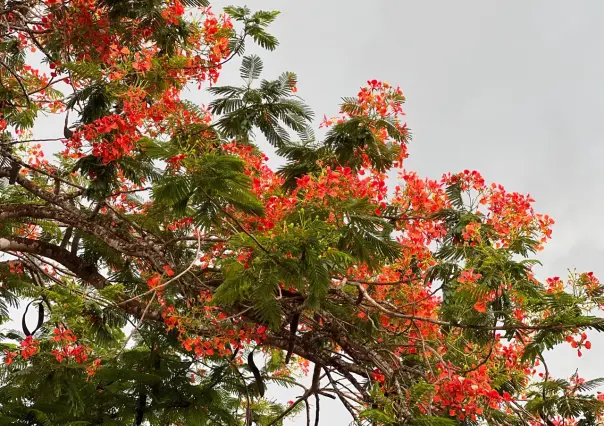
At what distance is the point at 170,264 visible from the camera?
4.96 m

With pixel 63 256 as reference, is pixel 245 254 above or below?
below

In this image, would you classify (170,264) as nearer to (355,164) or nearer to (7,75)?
(355,164)

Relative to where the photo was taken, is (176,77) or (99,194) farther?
(176,77)

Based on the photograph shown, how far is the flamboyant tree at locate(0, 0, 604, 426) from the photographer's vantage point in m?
3.81

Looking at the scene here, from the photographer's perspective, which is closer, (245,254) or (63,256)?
(245,254)

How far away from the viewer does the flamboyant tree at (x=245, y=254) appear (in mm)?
3812

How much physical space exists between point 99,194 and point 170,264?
0.76 metres

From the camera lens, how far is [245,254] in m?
3.67

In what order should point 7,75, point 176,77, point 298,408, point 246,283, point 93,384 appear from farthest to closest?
point 298,408, point 7,75, point 93,384, point 176,77, point 246,283

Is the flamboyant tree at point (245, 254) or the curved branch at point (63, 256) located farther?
the curved branch at point (63, 256)

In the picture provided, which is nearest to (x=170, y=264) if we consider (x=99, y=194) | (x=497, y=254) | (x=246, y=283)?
(x=99, y=194)

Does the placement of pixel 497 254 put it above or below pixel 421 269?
below

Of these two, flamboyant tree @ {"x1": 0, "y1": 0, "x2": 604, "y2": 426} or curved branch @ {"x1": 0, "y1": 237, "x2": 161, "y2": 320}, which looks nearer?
flamboyant tree @ {"x1": 0, "y1": 0, "x2": 604, "y2": 426}

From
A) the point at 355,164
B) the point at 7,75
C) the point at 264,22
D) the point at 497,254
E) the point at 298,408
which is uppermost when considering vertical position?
the point at 7,75
